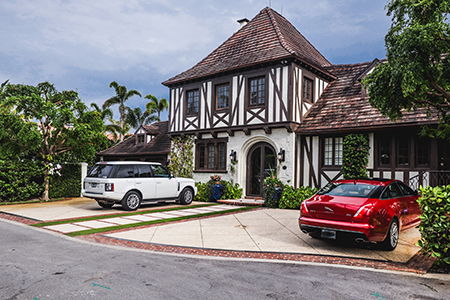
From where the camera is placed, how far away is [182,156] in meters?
18.9

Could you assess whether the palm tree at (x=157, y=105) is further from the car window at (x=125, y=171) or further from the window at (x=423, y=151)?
the window at (x=423, y=151)

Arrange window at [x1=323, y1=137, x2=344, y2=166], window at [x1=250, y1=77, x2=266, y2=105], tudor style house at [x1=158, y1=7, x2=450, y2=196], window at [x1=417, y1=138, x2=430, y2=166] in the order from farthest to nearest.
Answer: window at [x1=250, y1=77, x2=266, y2=105]
window at [x1=323, y1=137, x2=344, y2=166]
tudor style house at [x1=158, y1=7, x2=450, y2=196]
window at [x1=417, y1=138, x2=430, y2=166]

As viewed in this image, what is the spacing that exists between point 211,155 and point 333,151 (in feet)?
20.2

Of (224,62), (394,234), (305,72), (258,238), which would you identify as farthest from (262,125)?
(394,234)

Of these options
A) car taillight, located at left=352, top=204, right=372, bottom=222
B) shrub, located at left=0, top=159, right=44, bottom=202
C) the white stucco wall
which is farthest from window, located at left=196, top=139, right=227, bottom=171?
car taillight, located at left=352, top=204, right=372, bottom=222

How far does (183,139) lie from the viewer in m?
18.9

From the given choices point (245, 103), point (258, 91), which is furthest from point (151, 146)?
point (258, 91)

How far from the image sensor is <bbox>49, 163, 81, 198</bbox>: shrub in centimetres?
1714

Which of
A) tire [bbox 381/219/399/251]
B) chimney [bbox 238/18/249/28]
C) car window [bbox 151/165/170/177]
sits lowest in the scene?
tire [bbox 381/219/399/251]

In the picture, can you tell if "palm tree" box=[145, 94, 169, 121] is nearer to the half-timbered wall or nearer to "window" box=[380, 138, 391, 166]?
the half-timbered wall

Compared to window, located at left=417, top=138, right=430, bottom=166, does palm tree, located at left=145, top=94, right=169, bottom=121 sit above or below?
above

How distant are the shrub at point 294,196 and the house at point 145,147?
8.57 meters

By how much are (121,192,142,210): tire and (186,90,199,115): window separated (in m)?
6.96

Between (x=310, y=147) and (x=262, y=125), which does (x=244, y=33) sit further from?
(x=310, y=147)
